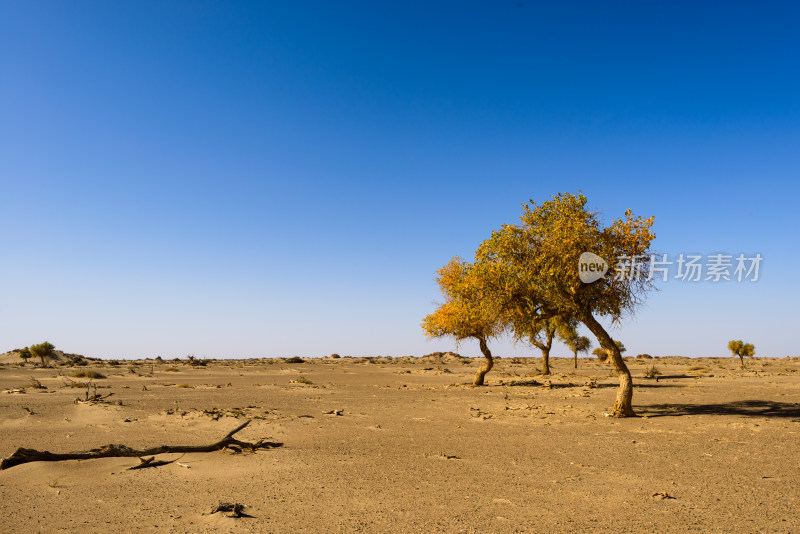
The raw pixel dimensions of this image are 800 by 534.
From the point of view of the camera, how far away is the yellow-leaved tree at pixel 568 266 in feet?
61.7

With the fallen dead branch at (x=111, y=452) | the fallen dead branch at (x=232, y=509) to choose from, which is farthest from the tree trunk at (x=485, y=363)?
the fallen dead branch at (x=232, y=509)

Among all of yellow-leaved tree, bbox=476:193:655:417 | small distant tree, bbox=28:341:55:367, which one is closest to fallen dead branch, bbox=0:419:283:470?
yellow-leaved tree, bbox=476:193:655:417

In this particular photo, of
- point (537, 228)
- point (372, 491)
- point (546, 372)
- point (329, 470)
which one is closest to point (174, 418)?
point (329, 470)

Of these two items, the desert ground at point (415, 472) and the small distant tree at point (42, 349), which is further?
the small distant tree at point (42, 349)

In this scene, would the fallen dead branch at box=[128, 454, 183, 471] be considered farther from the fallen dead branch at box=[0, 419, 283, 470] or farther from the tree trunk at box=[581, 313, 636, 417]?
the tree trunk at box=[581, 313, 636, 417]

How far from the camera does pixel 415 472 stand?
11.2m

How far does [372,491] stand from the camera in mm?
9719

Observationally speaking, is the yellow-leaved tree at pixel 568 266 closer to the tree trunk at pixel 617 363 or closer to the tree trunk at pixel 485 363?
the tree trunk at pixel 617 363

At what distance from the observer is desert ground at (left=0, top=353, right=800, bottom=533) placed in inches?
318

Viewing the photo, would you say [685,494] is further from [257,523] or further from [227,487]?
[227,487]

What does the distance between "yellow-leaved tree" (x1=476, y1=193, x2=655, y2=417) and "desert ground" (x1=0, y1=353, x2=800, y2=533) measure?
14.2 ft

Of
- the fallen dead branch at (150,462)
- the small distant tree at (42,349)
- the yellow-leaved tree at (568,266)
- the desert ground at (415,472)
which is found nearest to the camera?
the desert ground at (415,472)

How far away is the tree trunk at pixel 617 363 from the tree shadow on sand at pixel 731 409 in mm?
1296

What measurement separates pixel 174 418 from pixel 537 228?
16778mm
